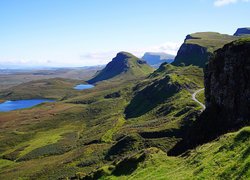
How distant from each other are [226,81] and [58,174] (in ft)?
217

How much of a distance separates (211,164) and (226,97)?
1452 inches

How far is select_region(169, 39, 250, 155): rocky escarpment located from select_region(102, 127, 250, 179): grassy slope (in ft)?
56.3

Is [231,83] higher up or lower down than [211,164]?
higher up

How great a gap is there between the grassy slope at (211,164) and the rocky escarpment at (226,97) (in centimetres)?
1715

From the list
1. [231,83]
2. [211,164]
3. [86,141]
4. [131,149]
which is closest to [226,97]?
[231,83]

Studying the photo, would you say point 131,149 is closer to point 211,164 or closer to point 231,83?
point 231,83

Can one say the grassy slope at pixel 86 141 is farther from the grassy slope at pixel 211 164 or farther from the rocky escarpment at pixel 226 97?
the grassy slope at pixel 211 164

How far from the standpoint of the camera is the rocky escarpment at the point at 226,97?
61.5 meters

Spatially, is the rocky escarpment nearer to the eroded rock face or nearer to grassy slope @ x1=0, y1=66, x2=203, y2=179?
the eroded rock face

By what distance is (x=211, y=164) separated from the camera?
108ft

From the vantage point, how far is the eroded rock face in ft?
206

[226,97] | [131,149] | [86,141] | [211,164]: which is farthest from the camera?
[86,141]

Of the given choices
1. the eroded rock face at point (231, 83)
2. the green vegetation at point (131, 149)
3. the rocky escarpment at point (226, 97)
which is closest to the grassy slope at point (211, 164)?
the green vegetation at point (131, 149)

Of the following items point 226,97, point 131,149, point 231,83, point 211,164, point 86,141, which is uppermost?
point 231,83
